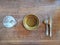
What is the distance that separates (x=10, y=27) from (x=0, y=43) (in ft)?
0.47

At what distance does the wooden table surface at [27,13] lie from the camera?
1132mm

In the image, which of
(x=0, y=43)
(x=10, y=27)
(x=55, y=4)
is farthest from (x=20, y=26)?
(x=55, y=4)

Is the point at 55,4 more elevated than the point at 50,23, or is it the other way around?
the point at 55,4

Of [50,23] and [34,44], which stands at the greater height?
[50,23]

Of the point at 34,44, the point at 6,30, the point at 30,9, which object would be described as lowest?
the point at 34,44

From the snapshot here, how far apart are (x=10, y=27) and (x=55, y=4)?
385mm

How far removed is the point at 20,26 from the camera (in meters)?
1.15

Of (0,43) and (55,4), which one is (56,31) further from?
(0,43)

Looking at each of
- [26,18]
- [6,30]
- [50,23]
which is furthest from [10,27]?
[50,23]

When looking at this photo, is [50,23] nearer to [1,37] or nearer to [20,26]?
[20,26]

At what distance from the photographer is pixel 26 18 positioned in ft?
3.77

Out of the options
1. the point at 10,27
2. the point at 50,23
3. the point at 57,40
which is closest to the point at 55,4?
the point at 50,23

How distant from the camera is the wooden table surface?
1.13 metres

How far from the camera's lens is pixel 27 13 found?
115 cm
